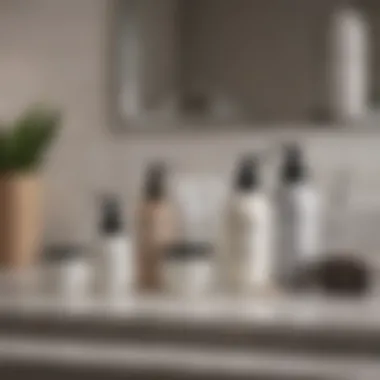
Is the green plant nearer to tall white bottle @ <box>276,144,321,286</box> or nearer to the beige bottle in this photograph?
the beige bottle

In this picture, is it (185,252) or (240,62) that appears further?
(240,62)

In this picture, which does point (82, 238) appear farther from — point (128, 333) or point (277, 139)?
point (128, 333)

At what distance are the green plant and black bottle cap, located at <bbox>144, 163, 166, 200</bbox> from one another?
0.54 ft

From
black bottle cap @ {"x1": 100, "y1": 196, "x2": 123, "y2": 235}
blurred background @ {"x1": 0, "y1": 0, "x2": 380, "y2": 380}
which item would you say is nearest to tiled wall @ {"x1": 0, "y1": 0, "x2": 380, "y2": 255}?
blurred background @ {"x1": 0, "y1": 0, "x2": 380, "y2": 380}

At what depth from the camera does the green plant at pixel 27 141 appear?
1.30 metres

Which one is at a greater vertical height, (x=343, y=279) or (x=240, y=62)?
(x=240, y=62)

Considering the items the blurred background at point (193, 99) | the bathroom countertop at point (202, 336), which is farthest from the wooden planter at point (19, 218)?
the bathroom countertop at point (202, 336)

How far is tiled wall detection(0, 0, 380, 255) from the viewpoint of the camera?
4.44ft

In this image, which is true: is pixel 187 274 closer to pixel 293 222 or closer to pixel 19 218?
pixel 293 222

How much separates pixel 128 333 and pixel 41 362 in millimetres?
104

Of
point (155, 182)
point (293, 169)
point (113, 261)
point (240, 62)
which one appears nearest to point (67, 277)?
point (113, 261)

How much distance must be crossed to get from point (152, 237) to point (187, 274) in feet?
0.37

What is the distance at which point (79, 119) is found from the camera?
1421 mm

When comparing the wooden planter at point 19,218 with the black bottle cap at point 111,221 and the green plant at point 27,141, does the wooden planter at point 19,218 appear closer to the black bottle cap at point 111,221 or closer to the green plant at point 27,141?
the green plant at point 27,141
